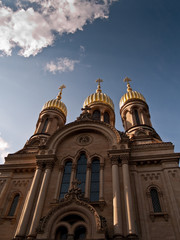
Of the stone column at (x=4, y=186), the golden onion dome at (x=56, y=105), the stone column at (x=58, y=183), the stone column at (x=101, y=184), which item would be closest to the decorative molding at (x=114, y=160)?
the stone column at (x=101, y=184)

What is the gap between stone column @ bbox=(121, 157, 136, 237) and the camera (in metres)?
14.4

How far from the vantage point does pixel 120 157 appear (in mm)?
18969

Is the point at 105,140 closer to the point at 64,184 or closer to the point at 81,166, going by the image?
the point at 81,166

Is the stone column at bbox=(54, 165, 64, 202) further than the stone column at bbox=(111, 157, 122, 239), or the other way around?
the stone column at bbox=(54, 165, 64, 202)

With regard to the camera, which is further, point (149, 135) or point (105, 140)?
point (149, 135)

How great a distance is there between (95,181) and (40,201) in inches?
182

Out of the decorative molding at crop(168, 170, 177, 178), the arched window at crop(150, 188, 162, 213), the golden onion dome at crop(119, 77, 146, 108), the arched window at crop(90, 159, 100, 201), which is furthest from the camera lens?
the golden onion dome at crop(119, 77, 146, 108)

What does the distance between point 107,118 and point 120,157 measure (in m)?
14.2

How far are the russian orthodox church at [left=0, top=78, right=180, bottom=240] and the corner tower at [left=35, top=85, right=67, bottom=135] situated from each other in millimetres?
5266

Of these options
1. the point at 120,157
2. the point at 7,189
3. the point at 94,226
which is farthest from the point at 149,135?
the point at 7,189

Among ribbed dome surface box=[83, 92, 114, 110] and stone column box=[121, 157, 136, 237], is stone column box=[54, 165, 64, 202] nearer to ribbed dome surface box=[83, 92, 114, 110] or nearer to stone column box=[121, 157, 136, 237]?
stone column box=[121, 157, 136, 237]

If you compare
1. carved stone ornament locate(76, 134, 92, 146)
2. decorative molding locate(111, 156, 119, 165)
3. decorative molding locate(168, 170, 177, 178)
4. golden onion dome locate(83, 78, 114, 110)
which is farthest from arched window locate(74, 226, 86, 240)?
golden onion dome locate(83, 78, 114, 110)

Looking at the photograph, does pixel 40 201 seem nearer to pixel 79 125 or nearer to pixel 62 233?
pixel 62 233

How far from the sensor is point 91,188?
18.2 meters
